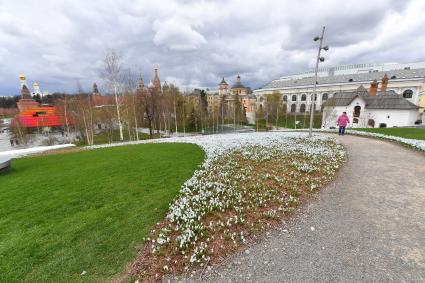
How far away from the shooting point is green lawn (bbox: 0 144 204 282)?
3617 mm

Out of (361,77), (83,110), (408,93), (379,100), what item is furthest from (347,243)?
(361,77)

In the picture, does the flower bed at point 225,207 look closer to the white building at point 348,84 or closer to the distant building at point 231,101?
the distant building at point 231,101

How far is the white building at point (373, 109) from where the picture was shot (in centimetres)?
4306

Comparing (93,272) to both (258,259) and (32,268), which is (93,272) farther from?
(258,259)

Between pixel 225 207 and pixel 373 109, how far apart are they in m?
56.7

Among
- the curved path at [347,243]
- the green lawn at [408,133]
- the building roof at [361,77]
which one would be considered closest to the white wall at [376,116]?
the green lawn at [408,133]

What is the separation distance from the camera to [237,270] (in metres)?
3.40

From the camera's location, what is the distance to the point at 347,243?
389 cm

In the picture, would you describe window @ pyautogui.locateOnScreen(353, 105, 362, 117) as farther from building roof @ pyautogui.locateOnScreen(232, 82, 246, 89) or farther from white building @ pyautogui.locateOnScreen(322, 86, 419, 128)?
building roof @ pyautogui.locateOnScreen(232, 82, 246, 89)

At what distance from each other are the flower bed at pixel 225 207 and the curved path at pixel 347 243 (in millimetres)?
417

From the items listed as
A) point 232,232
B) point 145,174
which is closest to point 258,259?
point 232,232

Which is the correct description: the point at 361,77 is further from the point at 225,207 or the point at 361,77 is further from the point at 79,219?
the point at 79,219

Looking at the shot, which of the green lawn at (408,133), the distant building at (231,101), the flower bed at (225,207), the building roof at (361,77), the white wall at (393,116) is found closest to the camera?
the flower bed at (225,207)

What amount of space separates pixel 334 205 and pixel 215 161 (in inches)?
222
